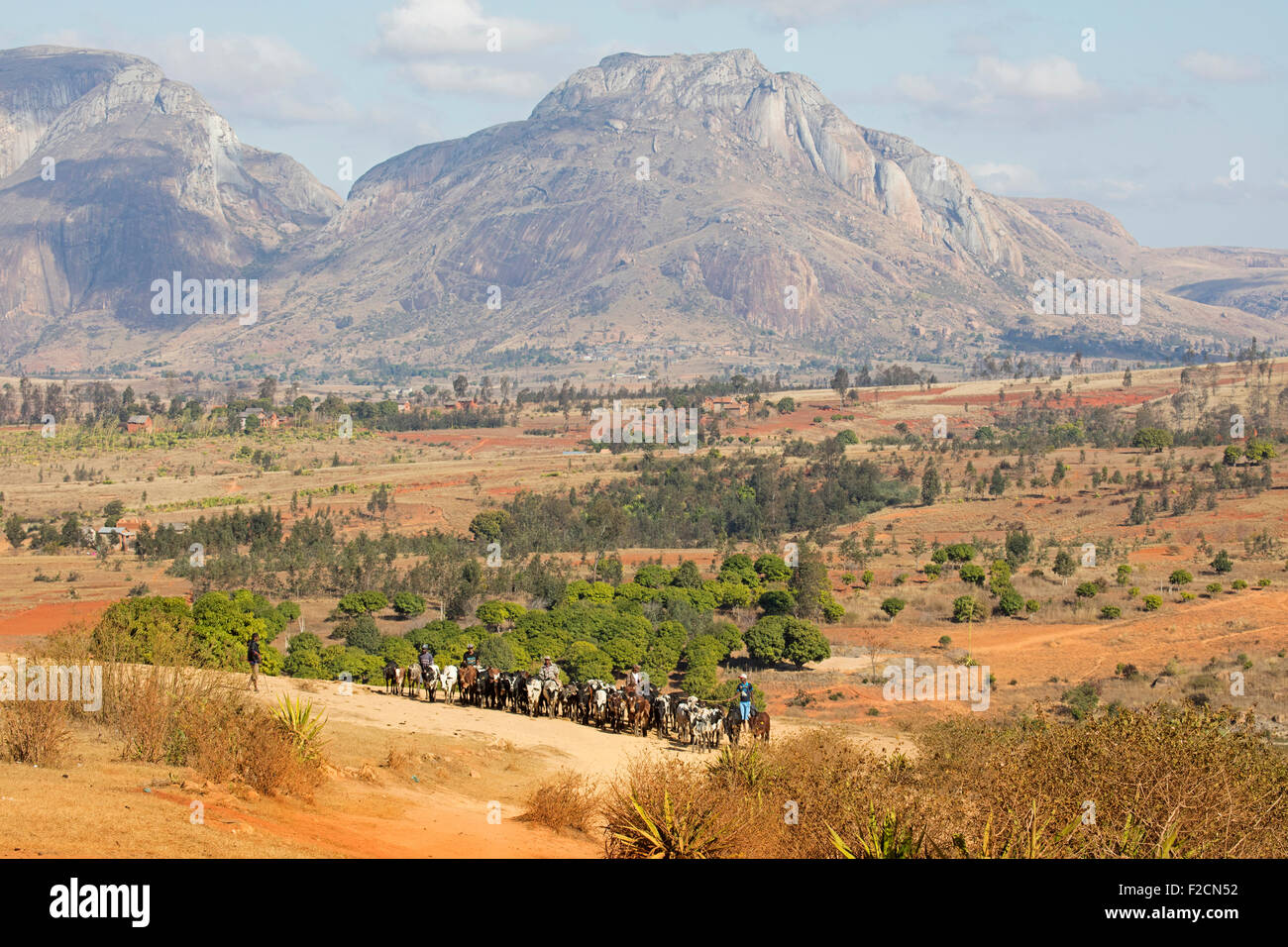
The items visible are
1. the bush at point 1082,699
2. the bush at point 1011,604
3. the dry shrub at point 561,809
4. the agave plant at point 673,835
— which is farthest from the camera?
the bush at point 1011,604

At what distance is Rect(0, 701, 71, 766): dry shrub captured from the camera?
16.1 meters

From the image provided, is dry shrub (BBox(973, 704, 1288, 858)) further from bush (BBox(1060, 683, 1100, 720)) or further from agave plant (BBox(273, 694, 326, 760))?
bush (BBox(1060, 683, 1100, 720))

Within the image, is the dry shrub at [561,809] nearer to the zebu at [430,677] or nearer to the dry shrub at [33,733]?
the dry shrub at [33,733]

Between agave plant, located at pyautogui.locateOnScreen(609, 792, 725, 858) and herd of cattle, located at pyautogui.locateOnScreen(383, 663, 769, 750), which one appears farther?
herd of cattle, located at pyautogui.locateOnScreen(383, 663, 769, 750)

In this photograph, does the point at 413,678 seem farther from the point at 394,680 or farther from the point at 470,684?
the point at 470,684

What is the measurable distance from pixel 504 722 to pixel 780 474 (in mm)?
71455

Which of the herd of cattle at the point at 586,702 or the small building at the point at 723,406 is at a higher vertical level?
the small building at the point at 723,406

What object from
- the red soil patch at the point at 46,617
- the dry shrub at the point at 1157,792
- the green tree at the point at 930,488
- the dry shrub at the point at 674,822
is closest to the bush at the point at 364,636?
the red soil patch at the point at 46,617

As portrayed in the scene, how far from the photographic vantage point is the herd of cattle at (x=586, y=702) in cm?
2809

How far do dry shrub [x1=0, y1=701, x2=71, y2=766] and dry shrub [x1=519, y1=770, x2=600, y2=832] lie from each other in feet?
22.3

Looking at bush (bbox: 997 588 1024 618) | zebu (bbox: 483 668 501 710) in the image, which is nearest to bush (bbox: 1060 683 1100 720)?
bush (bbox: 997 588 1024 618)

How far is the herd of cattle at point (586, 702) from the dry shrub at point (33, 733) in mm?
14816

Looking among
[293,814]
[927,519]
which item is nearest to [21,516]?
[927,519]

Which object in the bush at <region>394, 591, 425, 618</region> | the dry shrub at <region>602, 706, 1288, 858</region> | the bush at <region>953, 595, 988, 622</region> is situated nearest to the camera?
the dry shrub at <region>602, 706, 1288, 858</region>
